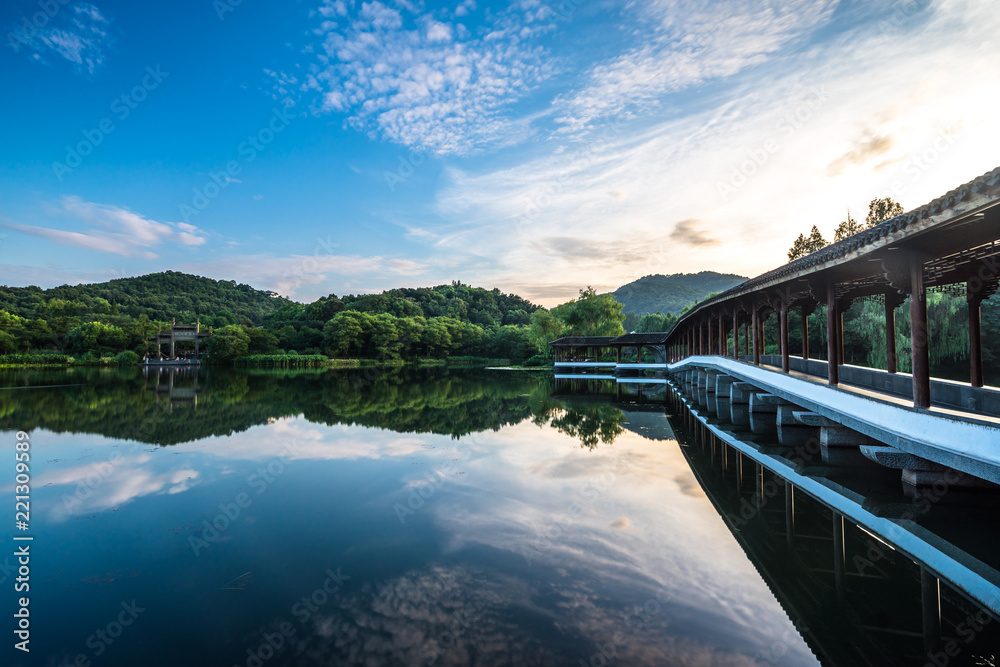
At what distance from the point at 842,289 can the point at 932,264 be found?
2429 millimetres

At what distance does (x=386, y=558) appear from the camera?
473 centimetres

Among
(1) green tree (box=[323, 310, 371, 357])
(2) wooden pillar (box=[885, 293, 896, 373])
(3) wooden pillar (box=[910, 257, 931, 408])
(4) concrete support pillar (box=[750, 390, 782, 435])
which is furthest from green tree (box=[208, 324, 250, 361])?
(3) wooden pillar (box=[910, 257, 931, 408])

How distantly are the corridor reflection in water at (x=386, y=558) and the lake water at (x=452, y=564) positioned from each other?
1.0 inches

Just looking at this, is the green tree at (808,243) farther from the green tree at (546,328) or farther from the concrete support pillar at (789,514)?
Result: the concrete support pillar at (789,514)

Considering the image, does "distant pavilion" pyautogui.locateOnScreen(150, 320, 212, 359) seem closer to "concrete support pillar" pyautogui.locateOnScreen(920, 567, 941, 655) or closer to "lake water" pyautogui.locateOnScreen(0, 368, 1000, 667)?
"lake water" pyautogui.locateOnScreen(0, 368, 1000, 667)

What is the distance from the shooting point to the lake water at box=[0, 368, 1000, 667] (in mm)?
3314

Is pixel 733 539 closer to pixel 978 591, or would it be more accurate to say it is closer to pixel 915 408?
pixel 978 591

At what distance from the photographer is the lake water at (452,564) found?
3.31 m

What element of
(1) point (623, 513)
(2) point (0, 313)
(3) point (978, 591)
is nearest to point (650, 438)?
(1) point (623, 513)

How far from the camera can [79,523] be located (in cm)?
562

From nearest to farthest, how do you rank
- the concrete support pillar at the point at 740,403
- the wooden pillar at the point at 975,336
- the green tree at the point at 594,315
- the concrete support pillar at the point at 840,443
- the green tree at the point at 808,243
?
the wooden pillar at the point at 975,336 → the concrete support pillar at the point at 840,443 → the concrete support pillar at the point at 740,403 → the green tree at the point at 808,243 → the green tree at the point at 594,315

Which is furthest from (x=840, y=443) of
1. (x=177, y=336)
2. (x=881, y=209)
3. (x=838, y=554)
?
(x=177, y=336)

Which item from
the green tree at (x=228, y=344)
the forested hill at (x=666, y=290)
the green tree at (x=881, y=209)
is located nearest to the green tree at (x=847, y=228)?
the green tree at (x=881, y=209)

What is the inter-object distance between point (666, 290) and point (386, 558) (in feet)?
642
